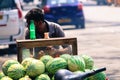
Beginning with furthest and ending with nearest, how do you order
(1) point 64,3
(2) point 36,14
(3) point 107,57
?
(1) point 64,3 → (3) point 107,57 → (2) point 36,14

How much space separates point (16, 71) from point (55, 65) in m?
0.38

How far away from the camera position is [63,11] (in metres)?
22.2

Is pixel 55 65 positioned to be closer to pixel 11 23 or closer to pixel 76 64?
pixel 76 64

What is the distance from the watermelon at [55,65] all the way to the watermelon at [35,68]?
0.21 feet

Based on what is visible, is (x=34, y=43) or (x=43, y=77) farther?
(x=34, y=43)

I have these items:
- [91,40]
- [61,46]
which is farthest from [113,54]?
[61,46]

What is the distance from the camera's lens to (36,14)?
620 centimetres

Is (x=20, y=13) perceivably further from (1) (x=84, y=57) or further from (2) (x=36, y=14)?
(1) (x=84, y=57)

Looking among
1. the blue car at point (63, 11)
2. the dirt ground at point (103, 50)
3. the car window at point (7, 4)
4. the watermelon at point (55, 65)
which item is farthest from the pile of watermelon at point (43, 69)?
the blue car at point (63, 11)

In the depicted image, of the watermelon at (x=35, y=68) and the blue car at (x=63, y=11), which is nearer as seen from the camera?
the watermelon at (x=35, y=68)

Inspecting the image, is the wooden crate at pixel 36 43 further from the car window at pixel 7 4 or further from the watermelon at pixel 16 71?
the car window at pixel 7 4

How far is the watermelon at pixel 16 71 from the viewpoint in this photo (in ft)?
14.6

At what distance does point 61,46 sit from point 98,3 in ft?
171

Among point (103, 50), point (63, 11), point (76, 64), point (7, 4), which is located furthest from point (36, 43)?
point (63, 11)
